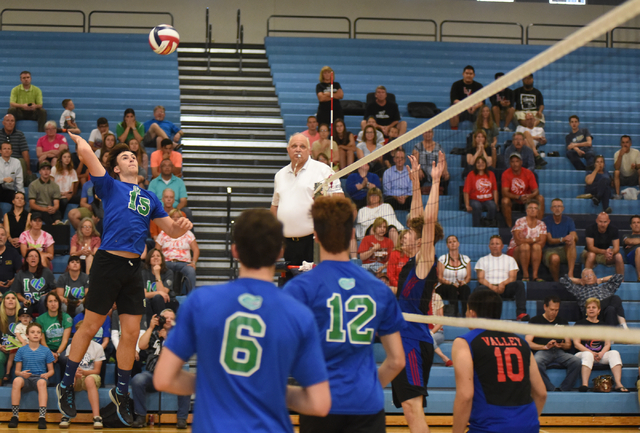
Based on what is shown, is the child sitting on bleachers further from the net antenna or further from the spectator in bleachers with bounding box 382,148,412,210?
the net antenna

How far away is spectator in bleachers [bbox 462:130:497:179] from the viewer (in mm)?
11031

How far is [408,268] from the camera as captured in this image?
6039 mm

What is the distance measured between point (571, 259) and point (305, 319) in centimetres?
803

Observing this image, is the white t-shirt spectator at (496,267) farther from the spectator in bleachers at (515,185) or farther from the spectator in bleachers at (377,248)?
the spectator in bleachers at (377,248)

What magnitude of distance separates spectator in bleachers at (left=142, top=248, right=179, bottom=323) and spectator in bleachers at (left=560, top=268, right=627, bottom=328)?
5.85 m

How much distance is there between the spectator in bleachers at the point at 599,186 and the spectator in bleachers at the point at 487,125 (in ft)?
5.56

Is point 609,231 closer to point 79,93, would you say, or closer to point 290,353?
point 290,353

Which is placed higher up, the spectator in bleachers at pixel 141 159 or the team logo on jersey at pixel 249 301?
the spectator in bleachers at pixel 141 159

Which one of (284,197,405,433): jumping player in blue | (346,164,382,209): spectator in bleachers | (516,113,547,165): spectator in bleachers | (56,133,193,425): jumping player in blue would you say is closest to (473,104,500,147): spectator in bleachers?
(516,113,547,165): spectator in bleachers

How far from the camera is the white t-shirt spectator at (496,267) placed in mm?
9031

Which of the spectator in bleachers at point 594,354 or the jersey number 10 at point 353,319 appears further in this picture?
the spectator in bleachers at point 594,354

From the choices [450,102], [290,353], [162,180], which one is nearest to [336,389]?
[290,353]

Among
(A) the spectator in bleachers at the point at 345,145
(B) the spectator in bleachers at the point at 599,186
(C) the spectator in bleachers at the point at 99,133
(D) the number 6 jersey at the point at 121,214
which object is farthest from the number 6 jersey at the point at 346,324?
(C) the spectator in bleachers at the point at 99,133

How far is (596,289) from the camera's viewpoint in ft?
32.8
